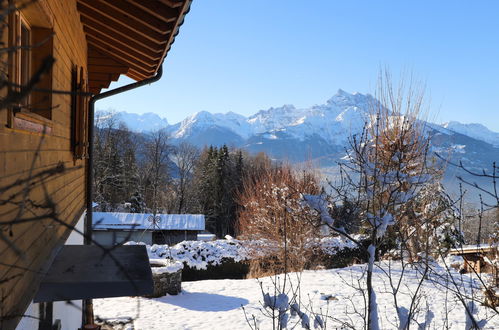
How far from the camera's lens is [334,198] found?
4426mm

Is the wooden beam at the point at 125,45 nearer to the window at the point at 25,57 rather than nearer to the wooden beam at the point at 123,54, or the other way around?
the wooden beam at the point at 123,54

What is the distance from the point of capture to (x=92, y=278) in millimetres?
2494

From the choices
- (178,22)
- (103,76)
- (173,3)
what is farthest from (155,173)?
(173,3)

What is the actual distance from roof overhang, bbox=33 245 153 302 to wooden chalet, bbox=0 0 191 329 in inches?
0.6

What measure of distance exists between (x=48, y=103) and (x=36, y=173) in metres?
0.83

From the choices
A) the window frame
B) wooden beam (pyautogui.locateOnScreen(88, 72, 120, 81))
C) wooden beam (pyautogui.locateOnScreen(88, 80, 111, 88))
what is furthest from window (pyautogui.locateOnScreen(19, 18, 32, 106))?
wooden beam (pyautogui.locateOnScreen(88, 80, 111, 88))

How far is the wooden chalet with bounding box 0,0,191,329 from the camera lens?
3.70 ft

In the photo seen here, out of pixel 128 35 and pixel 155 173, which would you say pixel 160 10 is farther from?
pixel 155 173

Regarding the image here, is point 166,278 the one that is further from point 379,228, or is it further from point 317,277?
point 379,228

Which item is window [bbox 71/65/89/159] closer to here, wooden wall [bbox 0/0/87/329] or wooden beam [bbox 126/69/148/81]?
wooden wall [bbox 0/0/87/329]

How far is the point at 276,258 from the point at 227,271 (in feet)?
5.72

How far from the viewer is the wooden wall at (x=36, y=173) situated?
1.87 metres

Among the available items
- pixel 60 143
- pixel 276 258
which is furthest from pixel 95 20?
pixel 276 258

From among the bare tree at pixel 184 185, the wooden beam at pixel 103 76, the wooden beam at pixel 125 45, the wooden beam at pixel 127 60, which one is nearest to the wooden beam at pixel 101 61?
the wooden beam at pixel 127 60
